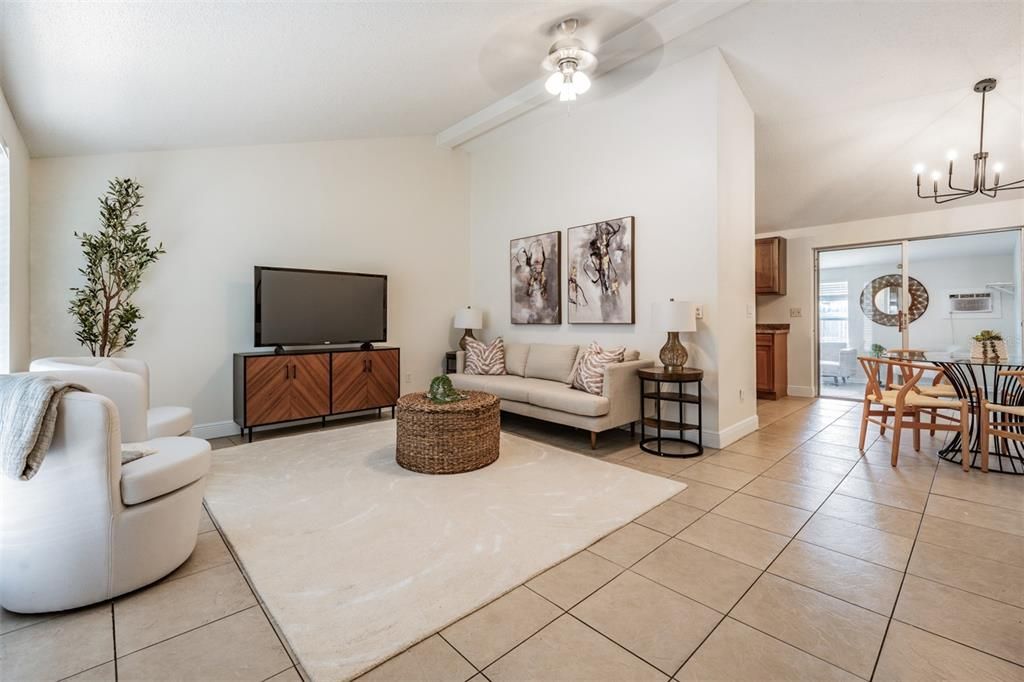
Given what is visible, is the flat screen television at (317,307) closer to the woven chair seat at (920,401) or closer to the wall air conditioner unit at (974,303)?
the woven chair seat at (920,401)

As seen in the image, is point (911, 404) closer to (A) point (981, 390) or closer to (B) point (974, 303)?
(A) point (981, 390)

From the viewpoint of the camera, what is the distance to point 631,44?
139 inches

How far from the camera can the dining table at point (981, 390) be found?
9.94 feet

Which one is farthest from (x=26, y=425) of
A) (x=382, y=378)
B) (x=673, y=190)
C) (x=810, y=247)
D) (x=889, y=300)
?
(x=889, y=300)

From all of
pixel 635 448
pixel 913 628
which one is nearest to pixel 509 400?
pixel 635 448

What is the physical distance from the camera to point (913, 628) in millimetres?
1501

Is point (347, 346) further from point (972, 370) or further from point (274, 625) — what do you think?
point (972, 370)

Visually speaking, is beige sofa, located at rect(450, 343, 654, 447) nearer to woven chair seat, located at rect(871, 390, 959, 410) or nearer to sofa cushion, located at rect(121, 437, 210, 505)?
woven chair seat, located at rect(871, 390, 959, 410)

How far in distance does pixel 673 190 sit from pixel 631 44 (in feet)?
3.94

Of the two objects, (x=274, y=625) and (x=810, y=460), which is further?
(x=810, y=460)

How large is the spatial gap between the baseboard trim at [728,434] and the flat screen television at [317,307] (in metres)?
3.44

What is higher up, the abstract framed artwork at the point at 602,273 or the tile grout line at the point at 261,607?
the abstract framed artwork at the point at 602,273

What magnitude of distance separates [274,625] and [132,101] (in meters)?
3.51

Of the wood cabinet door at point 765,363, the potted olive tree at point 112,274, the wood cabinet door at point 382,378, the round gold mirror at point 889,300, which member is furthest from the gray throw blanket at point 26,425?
the round gold mirror at point 889,300
